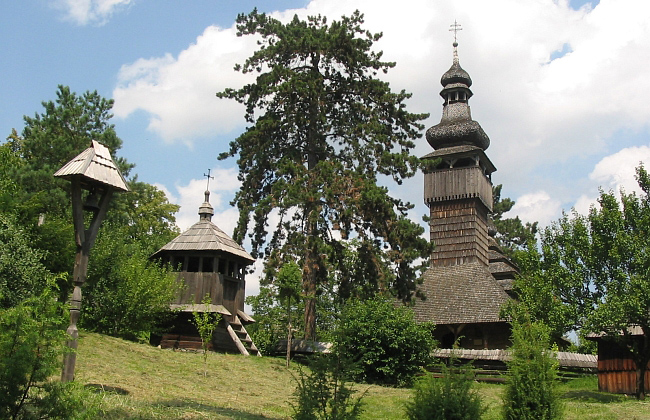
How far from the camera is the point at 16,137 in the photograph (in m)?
30.5

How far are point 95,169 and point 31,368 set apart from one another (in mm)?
3627

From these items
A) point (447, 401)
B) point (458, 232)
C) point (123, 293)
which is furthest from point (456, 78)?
point (447, 401)

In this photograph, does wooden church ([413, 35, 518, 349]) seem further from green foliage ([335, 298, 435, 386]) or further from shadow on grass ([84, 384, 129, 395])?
shadow on grass ([84, 384, 129, 395])

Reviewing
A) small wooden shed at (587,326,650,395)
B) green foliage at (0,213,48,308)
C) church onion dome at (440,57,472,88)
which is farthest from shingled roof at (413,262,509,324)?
green foliage at (0,213,48,308)

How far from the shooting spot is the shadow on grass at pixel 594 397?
1759cm

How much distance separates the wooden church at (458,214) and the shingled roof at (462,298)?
0.05m

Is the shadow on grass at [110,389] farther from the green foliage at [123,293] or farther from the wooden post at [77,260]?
the green foliage at [123,293]

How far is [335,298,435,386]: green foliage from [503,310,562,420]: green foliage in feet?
26.2

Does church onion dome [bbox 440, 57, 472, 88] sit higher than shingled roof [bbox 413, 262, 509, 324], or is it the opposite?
church onion dome [bbox 440, 57, 472, 88]

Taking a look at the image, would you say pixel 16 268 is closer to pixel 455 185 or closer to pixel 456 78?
pixel 455 185

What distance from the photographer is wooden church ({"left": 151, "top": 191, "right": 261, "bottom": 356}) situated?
21.6 m

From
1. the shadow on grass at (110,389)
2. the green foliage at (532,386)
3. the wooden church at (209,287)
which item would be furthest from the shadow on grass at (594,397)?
the shadow on grass at (110,389)

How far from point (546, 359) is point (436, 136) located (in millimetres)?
29996

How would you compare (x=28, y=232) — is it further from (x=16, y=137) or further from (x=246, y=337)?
(x=16, y=137)
